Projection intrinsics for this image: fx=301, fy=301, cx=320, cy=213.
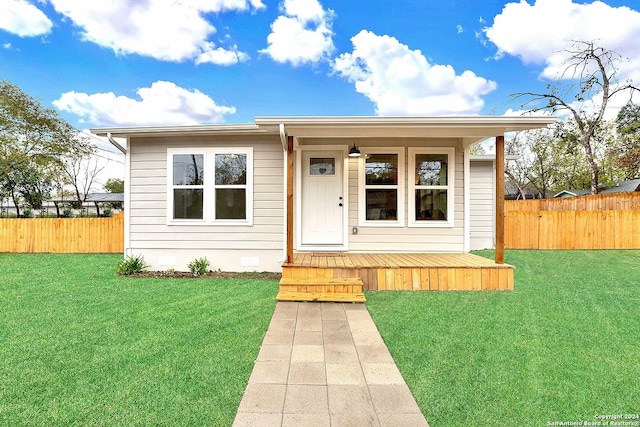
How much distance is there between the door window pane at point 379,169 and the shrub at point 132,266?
4.50 metres

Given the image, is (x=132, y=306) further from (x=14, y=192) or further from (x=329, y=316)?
(x=14, y=192)

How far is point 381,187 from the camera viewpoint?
5.71 m

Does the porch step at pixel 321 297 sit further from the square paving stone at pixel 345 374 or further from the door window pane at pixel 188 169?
the door window pane at pixel 188 169

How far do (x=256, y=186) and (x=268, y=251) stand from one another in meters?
1.23

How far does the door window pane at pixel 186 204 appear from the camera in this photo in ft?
18.7

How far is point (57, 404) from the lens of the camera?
176 cm

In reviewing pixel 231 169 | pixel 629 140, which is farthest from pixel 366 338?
pixel 629 140

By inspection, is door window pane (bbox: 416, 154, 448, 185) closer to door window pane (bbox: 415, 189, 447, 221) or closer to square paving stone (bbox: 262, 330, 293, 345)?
door window pane (bbox: 415, 189, 447, 221)

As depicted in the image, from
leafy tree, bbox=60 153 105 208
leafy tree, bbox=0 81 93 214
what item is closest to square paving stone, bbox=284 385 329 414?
leafy tree, bbox=0 81 93 214

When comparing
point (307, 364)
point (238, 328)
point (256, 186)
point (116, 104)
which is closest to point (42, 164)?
point (116, 104)

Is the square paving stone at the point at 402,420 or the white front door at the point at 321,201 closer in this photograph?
the square paving stone at the point at 402,420

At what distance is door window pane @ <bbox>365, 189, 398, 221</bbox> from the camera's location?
5715 millimetres

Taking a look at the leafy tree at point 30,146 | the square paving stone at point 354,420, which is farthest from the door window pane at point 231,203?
the leafy tree at point 30,146

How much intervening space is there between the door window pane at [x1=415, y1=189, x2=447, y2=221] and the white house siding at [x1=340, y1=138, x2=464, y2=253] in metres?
0.19
